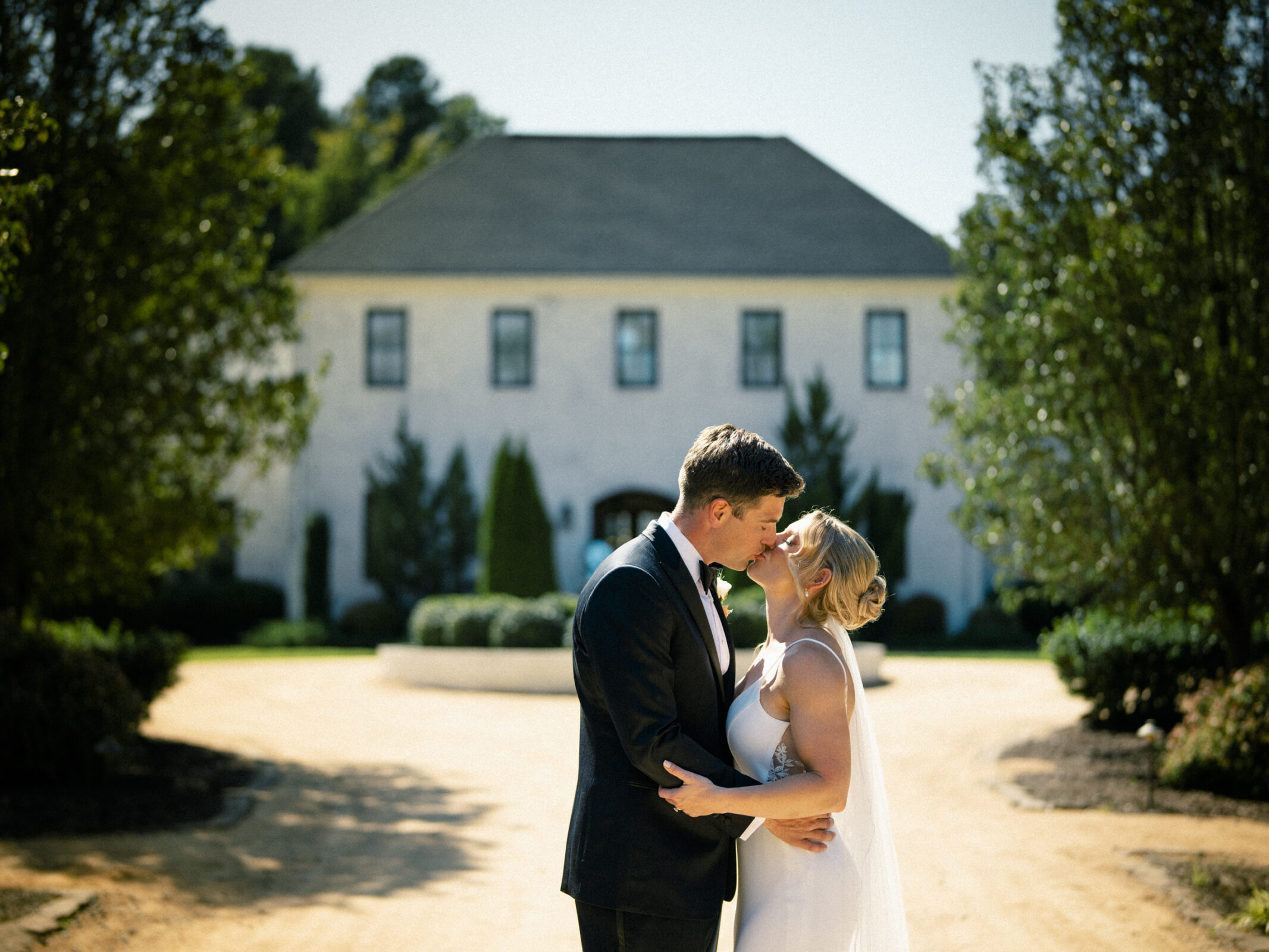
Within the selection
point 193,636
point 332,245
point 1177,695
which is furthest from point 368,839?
point 332,245

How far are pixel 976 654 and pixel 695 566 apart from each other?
21176mm

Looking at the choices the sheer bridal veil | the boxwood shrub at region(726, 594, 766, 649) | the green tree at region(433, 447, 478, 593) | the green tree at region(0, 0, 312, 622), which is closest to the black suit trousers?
the sheer bridal veil

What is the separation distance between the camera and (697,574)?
3365 millimetres

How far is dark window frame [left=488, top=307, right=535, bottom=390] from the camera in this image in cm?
2739

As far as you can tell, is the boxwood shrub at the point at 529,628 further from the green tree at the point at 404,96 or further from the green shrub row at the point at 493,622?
the green tree at the point at 404,96

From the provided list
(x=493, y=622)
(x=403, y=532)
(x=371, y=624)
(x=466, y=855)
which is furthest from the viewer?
(x=403, y=532)

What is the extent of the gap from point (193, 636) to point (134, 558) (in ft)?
53.1

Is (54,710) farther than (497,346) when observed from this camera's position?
No

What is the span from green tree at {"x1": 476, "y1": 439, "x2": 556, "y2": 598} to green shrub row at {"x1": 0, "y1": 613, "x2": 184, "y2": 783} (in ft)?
42.4

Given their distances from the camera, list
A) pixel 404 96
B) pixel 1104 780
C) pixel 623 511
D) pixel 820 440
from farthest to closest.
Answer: pixel 404 96, pixel 623 511, pixel 820 440, pixel 1104 780

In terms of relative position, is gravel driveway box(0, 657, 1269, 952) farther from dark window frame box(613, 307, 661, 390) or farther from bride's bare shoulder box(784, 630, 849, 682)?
dark window frame box(613, 307, 661, 390)

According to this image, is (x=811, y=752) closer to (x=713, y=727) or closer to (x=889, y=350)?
(x=713, y=727)

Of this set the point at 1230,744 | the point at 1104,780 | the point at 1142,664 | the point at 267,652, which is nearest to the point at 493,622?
the point at 267,652

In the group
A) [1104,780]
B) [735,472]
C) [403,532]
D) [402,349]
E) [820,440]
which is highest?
[402,349]
